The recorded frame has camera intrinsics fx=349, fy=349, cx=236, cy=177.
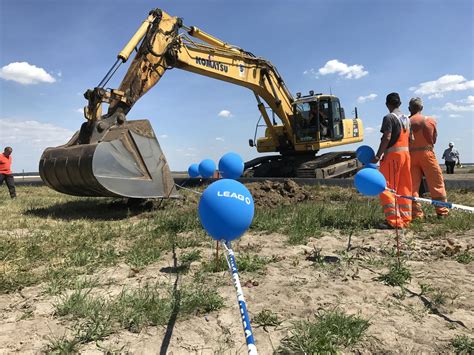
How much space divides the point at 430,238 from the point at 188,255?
3.37 meters

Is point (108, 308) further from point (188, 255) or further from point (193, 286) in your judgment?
point (188, 255)

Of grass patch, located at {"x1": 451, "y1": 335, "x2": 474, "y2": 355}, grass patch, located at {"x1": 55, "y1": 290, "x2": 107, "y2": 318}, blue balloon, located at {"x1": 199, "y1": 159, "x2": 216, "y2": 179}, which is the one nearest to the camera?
grass patch, located at {"x1": 451, "y1": 335, "x2": 474, "y2": 355}

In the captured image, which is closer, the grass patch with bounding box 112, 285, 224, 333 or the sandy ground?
the sandy ground

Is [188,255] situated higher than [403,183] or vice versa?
[403,183]

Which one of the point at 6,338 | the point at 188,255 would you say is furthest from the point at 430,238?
the point at 6,338

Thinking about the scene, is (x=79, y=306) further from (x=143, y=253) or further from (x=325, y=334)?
(x=325, y=334)

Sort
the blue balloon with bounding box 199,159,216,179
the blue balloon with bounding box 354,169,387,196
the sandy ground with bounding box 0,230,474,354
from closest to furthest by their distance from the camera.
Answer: the sandy ground with bounding box 0,230,474,354, the blue balloon with bounding box 354,169,387,196, the blue balloon with bounding box 199,159,216,179

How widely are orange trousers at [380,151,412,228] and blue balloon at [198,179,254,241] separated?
10.3ft

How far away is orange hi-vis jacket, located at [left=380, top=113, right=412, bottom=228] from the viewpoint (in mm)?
5363

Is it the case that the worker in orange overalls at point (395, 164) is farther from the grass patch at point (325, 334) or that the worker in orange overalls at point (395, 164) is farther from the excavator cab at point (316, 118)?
the excavator cab at point (316, 118)

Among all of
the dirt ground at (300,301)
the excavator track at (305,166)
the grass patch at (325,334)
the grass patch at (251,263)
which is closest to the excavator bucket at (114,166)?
the dirt ground at (300,301)

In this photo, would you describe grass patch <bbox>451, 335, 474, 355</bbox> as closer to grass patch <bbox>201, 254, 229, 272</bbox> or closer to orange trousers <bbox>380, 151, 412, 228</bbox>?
grass patch <bbox>201, 254, 229, 272</bbox>

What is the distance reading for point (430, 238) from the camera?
16.1ft

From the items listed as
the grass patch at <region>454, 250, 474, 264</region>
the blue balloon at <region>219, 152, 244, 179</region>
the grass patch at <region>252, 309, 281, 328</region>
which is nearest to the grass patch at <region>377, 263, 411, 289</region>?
the grass patch at <region>454, 250, 474, 264</region>
